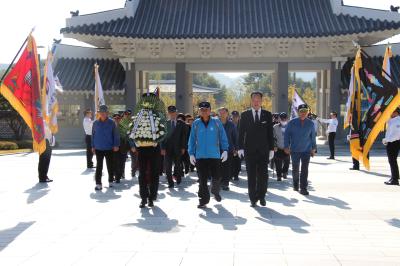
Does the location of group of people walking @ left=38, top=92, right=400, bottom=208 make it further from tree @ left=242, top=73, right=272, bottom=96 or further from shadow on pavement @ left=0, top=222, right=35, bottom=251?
tree @ left=242, top=73, right=272, bottom=96

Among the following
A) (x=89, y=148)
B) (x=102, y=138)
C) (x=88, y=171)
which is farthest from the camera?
(x=89, y=148)

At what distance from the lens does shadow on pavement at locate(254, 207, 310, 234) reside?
641 cm

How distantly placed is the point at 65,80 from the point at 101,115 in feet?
46.6

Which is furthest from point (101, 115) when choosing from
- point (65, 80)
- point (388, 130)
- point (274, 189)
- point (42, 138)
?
point (65, 80)

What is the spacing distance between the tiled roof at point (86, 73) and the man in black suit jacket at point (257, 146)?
15.6 metres

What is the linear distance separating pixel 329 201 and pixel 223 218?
2454 millimetres

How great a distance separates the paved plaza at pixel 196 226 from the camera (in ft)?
16.8

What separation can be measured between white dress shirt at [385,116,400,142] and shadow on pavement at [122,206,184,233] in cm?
582

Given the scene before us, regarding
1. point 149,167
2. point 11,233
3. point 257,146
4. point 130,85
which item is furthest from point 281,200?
point 130,85

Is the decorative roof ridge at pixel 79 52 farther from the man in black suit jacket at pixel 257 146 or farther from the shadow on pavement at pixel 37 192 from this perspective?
the man in black suit jacket at pixel 257 146

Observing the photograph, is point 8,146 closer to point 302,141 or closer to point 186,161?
point 186,161

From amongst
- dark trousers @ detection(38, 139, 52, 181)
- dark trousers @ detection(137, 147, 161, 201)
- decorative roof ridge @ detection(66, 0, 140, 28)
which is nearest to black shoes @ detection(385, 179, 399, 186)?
dark trousers @ detection(137, 147, 161, 201)

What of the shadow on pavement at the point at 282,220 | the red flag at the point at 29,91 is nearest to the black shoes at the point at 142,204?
the shadow on pavement at the point at 282,220

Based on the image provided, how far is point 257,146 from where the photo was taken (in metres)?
8.00
